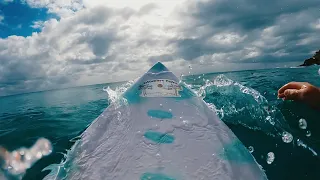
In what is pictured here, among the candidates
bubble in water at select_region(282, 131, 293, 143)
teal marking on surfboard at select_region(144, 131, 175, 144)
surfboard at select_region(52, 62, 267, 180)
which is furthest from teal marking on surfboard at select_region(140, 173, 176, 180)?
bubble in water at select_region(282, 131, 293, 143)

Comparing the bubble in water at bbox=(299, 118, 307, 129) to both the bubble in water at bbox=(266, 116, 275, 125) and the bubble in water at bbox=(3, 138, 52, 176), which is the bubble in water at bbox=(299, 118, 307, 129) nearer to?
the bubble in water at bbox=(266, 116, 275, 125)

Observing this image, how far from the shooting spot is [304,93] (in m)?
2.74

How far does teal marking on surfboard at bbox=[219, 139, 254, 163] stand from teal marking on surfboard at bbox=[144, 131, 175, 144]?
55cm

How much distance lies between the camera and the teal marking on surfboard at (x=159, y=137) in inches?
85.4

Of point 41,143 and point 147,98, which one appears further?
point 41,143

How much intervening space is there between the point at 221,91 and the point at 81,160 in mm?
3755

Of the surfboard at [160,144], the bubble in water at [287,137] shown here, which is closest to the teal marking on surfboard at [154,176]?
the surfboard at [160,144]

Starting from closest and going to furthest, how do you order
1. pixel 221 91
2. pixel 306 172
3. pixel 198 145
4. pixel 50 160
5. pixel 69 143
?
pixel 198 145 → pixel 306 172 → pixel 50 160 → pixel 69 143 → pixel 221 91

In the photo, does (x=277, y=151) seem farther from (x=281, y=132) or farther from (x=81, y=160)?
(x=81, y=160)

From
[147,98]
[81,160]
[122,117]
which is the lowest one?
[81,160]

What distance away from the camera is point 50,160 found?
3131 mm

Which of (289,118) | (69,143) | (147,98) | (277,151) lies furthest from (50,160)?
(289,118)

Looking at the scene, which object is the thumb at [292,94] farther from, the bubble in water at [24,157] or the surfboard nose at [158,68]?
the bubble in water at [24,157]

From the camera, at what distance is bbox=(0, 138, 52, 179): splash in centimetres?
298
